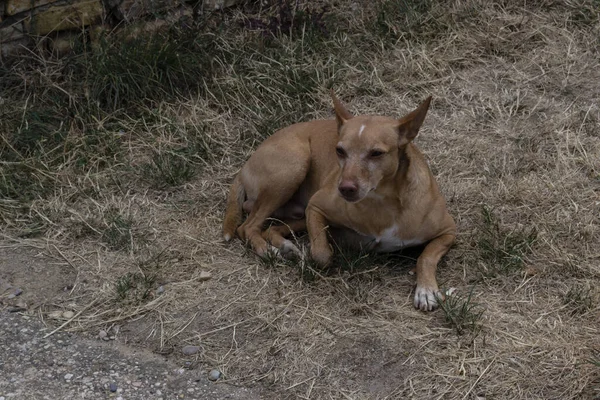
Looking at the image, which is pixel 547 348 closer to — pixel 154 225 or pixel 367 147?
pixel 367 147

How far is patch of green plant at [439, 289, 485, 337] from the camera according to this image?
4590mm

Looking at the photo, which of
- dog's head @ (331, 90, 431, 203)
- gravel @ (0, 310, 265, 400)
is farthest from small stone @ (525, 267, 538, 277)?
gravel @ (0, 310, 265, 400)

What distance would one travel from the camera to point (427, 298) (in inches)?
191

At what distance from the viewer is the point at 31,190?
606 cm

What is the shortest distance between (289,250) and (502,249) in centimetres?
124

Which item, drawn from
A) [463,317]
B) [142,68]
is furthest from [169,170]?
[463,317]

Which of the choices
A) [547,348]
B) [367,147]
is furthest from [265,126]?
[547,348]

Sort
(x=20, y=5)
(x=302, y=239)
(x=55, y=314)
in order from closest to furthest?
1. (x=55, y=314)
2. (x=302, y=239)
3. (x=20, y=5)

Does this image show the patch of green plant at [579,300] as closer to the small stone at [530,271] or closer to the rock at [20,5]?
the small stone at [530,271]

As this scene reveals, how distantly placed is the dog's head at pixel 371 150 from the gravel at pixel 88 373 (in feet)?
3.87

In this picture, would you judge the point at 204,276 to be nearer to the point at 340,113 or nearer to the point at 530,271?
the point at 340,113

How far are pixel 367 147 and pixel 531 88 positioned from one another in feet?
8.43

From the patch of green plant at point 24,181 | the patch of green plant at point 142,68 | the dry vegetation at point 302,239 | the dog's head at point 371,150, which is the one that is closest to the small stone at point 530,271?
the dry vegetation at point 302,239

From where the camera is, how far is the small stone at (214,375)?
4.49 meters
